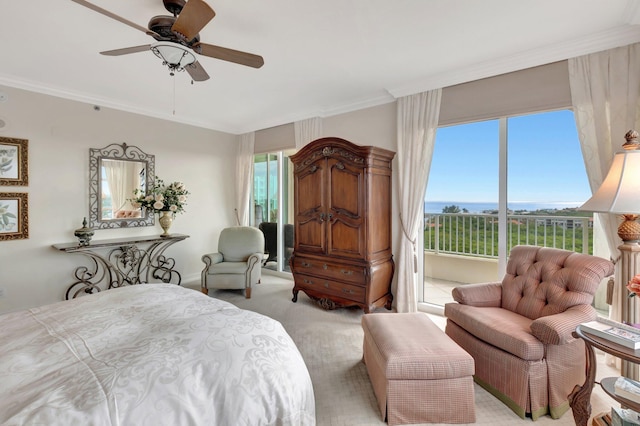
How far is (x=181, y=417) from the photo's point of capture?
91 centimetres

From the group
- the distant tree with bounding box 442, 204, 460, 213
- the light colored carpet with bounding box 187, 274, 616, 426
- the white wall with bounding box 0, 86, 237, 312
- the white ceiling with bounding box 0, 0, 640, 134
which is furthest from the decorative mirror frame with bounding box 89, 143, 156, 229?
the distant tree with bounding box 442, 204, 460, 213

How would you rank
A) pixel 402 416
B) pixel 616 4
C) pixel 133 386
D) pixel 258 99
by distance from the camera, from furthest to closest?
pixel 258 99 → pixel 616 4 → pixel 402 416 → pixel 133 386

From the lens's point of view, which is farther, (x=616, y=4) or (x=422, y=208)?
(x=422, y=208)

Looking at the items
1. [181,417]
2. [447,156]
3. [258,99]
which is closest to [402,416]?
[181,417]

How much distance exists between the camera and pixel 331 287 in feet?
11.2

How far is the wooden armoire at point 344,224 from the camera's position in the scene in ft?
10.3

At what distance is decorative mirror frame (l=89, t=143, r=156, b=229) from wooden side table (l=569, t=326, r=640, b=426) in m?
4.85

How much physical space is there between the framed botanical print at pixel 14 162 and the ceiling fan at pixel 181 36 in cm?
229

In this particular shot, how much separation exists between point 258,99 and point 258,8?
72.9 inches

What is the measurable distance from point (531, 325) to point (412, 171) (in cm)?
196

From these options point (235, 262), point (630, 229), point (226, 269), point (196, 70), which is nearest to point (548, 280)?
point (630, 229)

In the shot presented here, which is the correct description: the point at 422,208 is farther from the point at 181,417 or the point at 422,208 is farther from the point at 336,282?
the point at 181,417

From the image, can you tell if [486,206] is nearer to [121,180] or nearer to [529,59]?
[529,59]

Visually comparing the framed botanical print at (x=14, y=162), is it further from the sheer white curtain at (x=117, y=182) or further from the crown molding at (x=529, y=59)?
the crown molding at (x=529, y=59)
